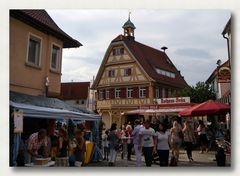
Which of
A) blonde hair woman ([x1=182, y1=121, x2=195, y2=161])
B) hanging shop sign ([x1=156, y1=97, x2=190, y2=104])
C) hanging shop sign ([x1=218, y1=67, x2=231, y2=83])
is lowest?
blonde hair woman ([x1=182, y1=121, x2=195, y2=161])

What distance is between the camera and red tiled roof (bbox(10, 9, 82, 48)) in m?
8.45

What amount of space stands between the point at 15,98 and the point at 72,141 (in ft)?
5.79

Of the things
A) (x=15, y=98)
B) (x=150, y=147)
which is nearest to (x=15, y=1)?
(x=15, y=98)

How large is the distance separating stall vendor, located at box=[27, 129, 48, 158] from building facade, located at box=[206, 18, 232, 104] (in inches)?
145

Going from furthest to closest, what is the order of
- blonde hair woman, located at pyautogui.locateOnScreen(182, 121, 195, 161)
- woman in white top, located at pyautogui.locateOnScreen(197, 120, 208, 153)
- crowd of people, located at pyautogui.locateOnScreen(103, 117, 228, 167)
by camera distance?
woman in white top, located at pyautogui.locateOnScreen(197, 120, 208, 153)
blonde hair woman, located at pyautogui.locateOnScreen(182, 121, 195, 161)
crowd of people, located at pyautogui.locateOnScreen(103, 117, 228, 167)

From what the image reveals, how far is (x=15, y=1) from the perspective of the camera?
24.8ft

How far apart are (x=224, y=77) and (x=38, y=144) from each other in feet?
13.0

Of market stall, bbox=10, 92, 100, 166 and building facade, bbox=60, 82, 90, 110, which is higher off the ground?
building facade, bbox=60, 82, 90, 110

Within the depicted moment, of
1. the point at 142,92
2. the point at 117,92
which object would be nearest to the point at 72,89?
the point at 117,92

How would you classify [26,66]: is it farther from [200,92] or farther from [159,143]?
[200,92]

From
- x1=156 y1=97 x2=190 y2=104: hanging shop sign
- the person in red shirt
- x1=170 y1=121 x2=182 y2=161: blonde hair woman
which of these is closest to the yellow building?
x1=156 y1=97 x2=190 y2=104: hanging shop sign

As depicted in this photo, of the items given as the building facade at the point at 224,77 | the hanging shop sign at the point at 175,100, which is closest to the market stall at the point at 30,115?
the building facade at the point at 224,77

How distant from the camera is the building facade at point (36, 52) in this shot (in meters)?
8.79

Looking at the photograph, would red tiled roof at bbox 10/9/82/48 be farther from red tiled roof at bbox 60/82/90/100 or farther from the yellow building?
the yellow building
